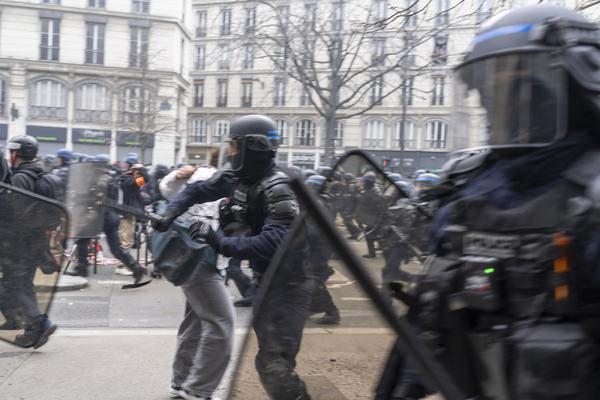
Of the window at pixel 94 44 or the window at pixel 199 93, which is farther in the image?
the window at pixel 199 93

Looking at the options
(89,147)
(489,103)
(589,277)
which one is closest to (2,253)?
(489,103)

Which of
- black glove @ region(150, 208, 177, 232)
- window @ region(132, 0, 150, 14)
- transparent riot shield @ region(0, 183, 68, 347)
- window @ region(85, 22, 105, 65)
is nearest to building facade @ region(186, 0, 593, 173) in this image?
black glove @ region(150, 208, 177, 232)

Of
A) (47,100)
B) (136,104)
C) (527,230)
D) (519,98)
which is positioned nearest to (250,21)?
(519,98)

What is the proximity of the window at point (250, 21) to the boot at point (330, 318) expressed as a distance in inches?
442

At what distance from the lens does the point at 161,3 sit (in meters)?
37.5

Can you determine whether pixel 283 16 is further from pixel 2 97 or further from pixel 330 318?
pixel 2 97

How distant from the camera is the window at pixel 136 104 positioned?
29844mm

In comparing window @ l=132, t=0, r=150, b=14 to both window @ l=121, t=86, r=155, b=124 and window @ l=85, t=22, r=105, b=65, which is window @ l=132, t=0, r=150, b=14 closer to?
window @ l=85, t=22, r=105, b=65

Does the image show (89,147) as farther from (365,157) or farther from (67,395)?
(365,157)

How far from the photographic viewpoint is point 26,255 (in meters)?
4.46

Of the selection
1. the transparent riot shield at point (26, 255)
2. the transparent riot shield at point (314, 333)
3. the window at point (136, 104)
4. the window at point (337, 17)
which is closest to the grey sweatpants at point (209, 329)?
the transparent riot shield at point (26, 255)

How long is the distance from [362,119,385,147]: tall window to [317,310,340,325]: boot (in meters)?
37.0

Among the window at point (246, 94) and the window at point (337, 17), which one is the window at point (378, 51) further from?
the window at point (246, 94)

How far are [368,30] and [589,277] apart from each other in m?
7.10
